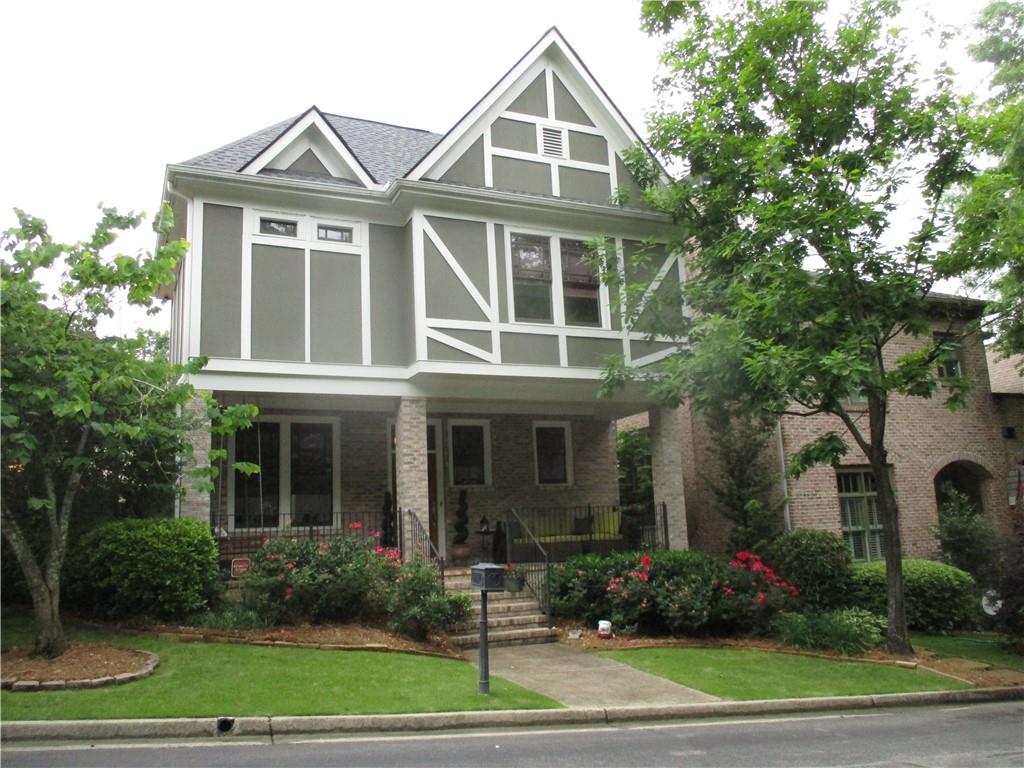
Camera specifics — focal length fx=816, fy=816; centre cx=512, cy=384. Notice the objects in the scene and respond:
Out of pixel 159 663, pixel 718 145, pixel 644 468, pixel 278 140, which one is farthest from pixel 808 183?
pixel 644 468

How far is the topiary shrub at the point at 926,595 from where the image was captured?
16078 millimetres

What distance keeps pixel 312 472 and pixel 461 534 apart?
129 inches

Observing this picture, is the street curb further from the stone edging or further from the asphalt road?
the stone edging

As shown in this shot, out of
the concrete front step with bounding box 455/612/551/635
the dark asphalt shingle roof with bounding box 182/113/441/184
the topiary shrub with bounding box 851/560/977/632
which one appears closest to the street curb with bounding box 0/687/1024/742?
the concrete front step with bounding box 455/612/551/635

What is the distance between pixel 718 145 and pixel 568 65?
15.2 feet

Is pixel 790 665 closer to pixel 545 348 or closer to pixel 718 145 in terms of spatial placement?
pixel 545 348

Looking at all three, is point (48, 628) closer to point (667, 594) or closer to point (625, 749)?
point (625, 749)

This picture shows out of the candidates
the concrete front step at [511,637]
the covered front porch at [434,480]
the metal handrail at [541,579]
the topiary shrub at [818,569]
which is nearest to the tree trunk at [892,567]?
the topiary shrub at [818,569]

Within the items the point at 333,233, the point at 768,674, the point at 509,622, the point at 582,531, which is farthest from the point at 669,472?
the point at 333,233

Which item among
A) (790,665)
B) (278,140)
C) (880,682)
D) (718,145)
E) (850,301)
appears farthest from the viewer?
(278,140)

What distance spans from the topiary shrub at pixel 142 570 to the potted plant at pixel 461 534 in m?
5.46

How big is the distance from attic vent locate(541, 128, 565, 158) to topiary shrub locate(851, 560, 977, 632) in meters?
10.3

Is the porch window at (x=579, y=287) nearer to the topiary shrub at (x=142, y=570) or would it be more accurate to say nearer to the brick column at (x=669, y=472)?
the brick column at (x=669, y=472)

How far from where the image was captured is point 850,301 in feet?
41.4
